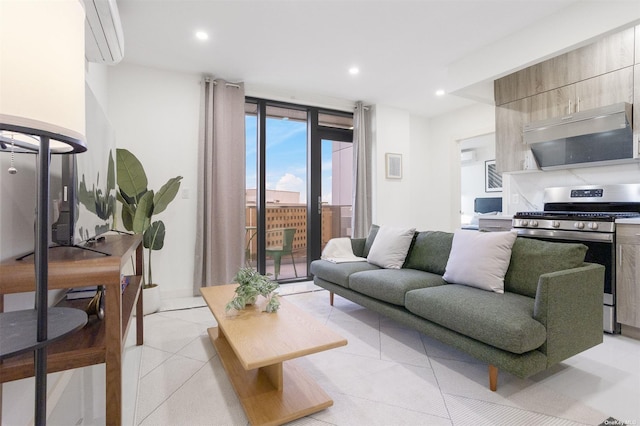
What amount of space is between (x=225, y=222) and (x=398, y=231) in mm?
1976

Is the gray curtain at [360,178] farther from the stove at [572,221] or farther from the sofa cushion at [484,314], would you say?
the sofa cushion at [484,314]

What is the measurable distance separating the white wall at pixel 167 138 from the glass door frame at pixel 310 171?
2.58ft

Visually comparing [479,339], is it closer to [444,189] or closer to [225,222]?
[225,222]

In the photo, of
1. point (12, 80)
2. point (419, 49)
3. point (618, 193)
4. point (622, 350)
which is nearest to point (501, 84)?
point (419, 49)

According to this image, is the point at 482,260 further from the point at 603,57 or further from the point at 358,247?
the point at 603,57

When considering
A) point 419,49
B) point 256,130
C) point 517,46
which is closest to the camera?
point 517,46

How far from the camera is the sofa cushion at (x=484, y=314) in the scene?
1.56 m

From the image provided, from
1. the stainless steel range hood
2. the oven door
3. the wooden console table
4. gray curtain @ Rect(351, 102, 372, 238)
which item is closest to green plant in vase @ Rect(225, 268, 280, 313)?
the wooden console table

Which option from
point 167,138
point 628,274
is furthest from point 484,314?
point 167,138

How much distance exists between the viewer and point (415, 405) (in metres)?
1.62

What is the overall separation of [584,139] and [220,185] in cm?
379

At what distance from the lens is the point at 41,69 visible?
668 millimetres

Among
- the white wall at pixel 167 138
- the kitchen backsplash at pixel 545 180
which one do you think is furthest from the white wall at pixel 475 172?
the white wall at pixel 167 138

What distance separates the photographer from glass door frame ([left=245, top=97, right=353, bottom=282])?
4168 mm
